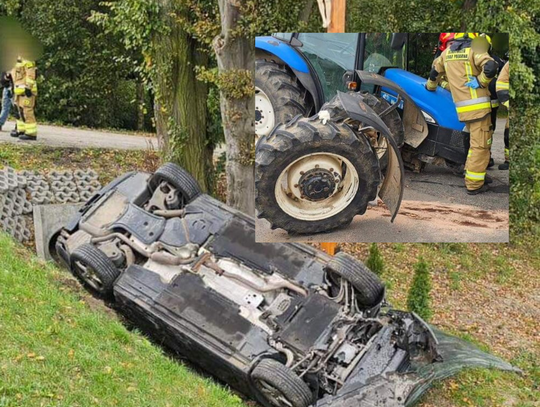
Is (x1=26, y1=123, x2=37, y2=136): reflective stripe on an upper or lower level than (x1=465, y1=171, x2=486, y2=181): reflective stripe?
lower

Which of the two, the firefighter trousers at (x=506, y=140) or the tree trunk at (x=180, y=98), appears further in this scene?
the tree trunk at (x=180, y=98)

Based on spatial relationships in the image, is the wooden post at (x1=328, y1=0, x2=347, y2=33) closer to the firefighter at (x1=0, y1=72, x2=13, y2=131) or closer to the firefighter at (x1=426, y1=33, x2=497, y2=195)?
the firefighter at (x1=426, y1=33, x2=497, y2=195)

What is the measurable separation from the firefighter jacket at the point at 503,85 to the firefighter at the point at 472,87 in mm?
71

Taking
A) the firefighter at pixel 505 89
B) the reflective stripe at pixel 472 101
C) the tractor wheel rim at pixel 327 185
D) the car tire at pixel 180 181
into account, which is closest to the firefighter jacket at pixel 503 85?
the firefighter at pixel 505 89

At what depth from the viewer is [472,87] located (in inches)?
233

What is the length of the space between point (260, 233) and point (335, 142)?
1.11m

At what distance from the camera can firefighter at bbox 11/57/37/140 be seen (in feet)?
45.7

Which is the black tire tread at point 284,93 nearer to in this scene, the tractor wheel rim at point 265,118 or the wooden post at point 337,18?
the tractor wheel rim at point 265,118

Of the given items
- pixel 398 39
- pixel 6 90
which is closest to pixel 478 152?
pixel 398 39

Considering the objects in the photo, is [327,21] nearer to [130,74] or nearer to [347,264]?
[347,264]

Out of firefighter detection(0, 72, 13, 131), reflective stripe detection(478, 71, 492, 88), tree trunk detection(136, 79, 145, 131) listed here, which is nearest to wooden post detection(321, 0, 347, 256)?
reflective stripe detection(478, 71, 492, 88)

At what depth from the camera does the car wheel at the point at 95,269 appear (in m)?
8.57

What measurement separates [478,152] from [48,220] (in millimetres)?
6791

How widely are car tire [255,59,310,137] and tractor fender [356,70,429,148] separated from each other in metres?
0.61
